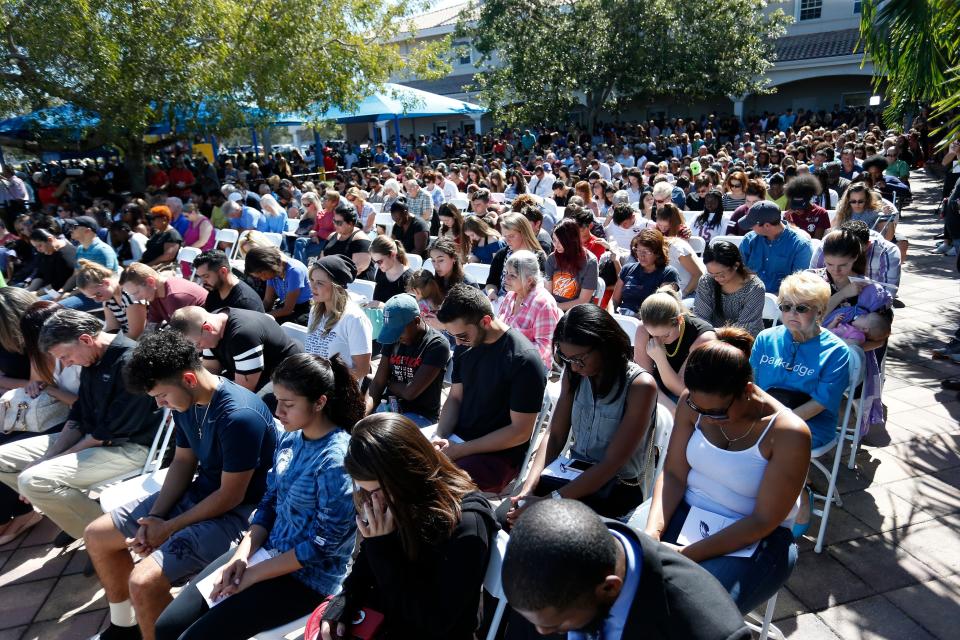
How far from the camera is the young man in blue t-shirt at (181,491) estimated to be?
2785 mm

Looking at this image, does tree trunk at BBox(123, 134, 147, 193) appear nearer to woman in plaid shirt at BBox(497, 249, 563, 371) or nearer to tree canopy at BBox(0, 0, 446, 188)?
tree canopy at BBox(0, 0, 446, 188)

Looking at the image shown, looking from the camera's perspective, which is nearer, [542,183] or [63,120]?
[63,120]

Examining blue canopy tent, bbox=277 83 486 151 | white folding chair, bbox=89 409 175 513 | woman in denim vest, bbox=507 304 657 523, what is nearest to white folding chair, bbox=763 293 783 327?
woman in denim vest, bbox=507 304 657 523

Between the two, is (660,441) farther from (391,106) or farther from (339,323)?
(391,106)

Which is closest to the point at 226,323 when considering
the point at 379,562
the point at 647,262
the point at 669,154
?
the point at 379,562

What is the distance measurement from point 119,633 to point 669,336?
9.70ft

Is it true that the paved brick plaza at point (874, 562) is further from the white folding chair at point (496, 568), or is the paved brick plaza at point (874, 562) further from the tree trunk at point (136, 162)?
the tree trunk at point (136, 162)

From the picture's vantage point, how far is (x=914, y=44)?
208 inches

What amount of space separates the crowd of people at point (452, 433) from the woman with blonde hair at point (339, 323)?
0.01 metres

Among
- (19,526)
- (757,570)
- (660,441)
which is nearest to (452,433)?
(660,441)

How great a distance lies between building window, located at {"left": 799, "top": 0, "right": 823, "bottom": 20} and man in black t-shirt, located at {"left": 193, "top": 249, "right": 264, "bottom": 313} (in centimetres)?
→ 3331

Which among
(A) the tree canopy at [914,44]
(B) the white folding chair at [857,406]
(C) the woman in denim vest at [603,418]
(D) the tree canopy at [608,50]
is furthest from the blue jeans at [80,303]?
(D) the tree canopy at [608,50]

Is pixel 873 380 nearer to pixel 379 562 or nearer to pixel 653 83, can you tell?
pixel 379 562

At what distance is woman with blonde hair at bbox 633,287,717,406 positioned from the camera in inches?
129
